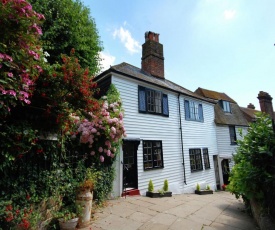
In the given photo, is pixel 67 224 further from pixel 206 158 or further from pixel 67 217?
pixel 206 158

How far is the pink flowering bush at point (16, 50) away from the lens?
305 centimetres

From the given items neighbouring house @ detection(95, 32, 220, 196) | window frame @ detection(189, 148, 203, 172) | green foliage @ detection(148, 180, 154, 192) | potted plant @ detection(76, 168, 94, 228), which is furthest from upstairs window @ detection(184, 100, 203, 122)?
potted plant @ detection(76, 168, 94, 228)

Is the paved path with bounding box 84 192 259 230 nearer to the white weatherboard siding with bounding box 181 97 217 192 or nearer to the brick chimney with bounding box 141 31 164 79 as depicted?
the white weatherboard siding with bounding box 181 97 217 192

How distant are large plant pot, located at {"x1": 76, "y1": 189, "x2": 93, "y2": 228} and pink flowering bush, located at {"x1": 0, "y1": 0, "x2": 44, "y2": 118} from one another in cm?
290

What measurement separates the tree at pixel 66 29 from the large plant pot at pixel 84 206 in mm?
7186

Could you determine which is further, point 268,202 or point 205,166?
point 205,166

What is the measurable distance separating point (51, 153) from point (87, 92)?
181 centimetres

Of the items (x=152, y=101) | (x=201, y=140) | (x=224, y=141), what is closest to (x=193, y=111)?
(x=201, y=140)

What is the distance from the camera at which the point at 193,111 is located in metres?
14.0

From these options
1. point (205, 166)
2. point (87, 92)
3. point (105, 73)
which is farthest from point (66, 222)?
point (205, 166)

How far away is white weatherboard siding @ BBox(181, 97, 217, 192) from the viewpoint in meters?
12.5

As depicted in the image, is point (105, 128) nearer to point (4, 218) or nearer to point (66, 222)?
point (66, 222)

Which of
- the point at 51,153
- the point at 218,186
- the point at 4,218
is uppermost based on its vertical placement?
the point at 51,153

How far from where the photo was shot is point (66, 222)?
4.39m
